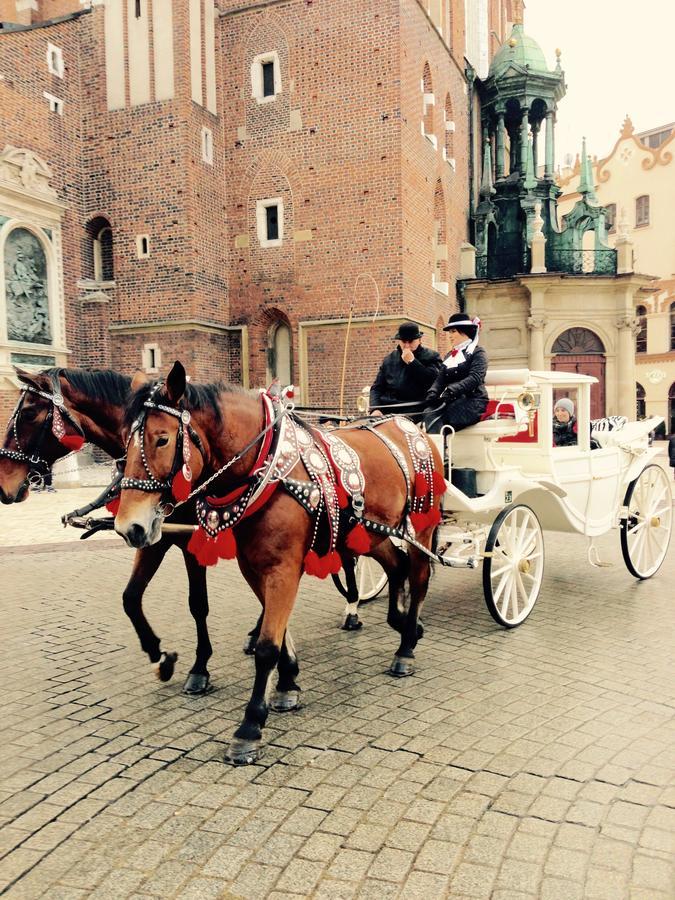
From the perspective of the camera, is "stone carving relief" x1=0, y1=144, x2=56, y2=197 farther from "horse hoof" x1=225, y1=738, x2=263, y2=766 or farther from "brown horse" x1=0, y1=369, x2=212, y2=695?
"horse hoof" x1=225, y1=738, x2=263, y2=766

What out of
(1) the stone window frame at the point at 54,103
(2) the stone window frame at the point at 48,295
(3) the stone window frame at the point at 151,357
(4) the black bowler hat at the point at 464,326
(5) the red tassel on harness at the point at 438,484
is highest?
(1) the stone window frame at the point at 54,103

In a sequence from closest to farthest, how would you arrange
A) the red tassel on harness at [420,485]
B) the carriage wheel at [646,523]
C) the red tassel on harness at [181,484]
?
the red tassel on harness at [181,484]
the red tassel on harness at [420,485]
the carriage wheel at [646,523]

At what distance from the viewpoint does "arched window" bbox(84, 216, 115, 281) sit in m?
20.0

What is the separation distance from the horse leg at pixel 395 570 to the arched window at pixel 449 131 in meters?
20.3

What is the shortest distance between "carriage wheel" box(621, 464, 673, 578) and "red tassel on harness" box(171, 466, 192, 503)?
16.3 ft

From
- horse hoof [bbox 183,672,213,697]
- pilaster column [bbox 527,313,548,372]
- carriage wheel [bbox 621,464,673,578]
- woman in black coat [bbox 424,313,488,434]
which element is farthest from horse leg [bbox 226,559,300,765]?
pilaster column [bbox 527,313,548,372]

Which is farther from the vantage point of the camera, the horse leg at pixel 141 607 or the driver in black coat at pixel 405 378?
the driver in black coat at pixel 405 378

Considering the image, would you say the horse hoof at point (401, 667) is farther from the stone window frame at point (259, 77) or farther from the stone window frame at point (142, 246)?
the stone window frame at point (259, 77)

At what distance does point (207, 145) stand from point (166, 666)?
58.5 ft

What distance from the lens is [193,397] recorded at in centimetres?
365

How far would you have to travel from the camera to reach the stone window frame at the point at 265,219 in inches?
776

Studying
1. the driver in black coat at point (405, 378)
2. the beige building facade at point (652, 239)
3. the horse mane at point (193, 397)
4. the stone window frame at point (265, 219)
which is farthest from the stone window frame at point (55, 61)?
the beige building facade at point (652, 239)

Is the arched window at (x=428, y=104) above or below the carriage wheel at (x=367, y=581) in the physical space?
above

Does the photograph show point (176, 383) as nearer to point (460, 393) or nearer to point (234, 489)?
point (234, 489)
